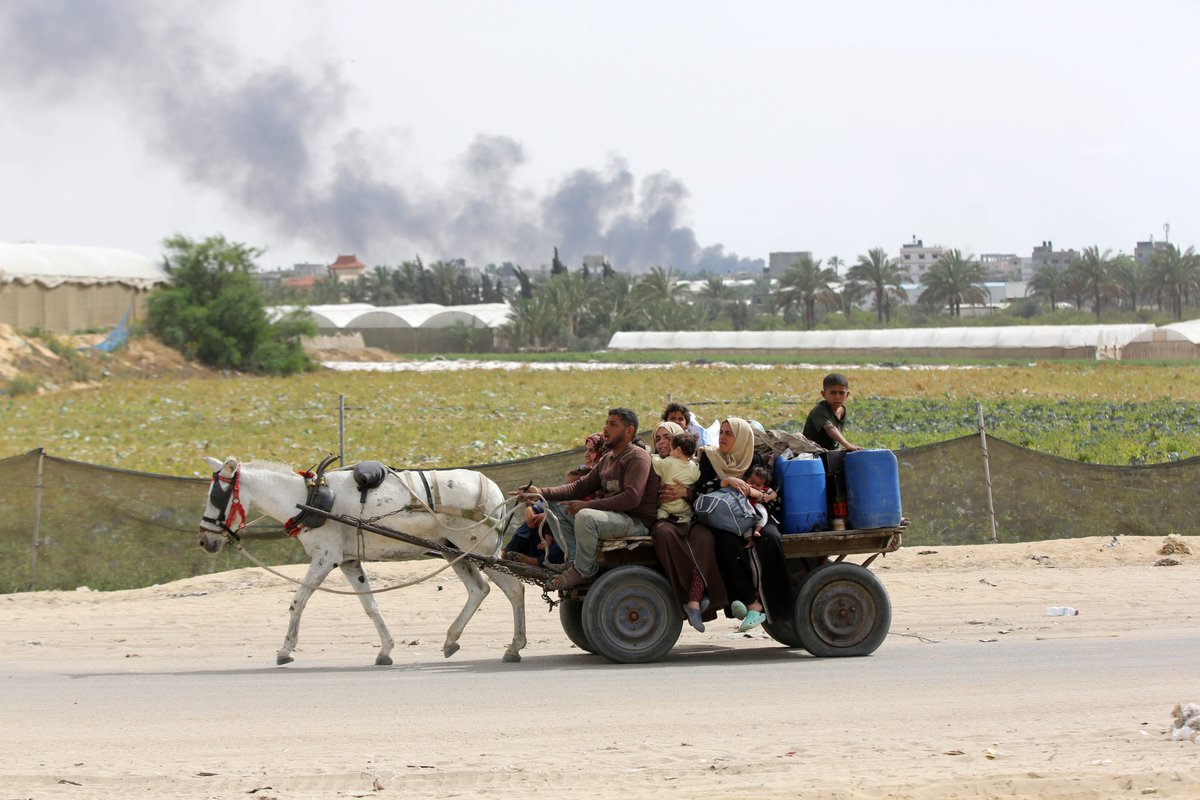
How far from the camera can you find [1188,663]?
1052cm

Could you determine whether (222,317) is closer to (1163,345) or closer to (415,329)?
(415,329)

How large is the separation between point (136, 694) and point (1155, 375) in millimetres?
57821

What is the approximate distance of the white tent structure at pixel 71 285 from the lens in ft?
224

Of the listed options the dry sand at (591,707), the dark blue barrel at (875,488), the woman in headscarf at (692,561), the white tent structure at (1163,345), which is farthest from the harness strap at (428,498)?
the white tent structure at (1163,345)

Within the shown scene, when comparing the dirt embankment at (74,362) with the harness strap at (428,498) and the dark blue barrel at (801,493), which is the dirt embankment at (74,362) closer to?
the harness strap at (428,498)

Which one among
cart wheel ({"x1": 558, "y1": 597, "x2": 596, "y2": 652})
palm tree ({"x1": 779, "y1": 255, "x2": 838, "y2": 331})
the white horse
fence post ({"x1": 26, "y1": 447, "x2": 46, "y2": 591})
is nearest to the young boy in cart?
cart wheel ({"x1": 558, "y1": 597, "x2": 596, "y2": 652})

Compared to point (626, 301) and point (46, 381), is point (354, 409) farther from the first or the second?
point (626, 301)

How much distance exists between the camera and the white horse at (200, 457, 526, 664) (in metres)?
11.6

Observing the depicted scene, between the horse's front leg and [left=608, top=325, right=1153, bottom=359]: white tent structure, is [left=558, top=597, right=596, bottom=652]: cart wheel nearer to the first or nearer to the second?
the horse's front leg

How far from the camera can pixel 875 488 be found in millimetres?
11172

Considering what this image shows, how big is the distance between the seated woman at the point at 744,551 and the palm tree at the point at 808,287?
367ft

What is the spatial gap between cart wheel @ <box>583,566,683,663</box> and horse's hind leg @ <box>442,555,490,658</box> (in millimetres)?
1230

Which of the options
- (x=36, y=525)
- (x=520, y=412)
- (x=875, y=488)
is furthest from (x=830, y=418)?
(x=520, y=412)

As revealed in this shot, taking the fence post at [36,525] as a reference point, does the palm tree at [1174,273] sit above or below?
above
